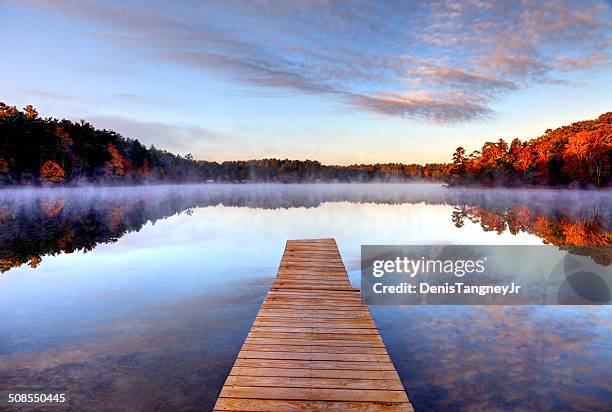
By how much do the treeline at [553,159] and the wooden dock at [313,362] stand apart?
83384 millimetres

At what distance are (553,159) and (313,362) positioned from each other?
310 ft

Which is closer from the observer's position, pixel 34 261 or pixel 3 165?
pixel 34 261

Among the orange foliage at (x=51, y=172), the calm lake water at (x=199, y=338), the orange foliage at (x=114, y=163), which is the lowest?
the calm lake water at (x=199, y=338)

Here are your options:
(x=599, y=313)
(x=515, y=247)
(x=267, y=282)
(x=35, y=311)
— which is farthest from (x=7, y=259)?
(x=515, y=247)

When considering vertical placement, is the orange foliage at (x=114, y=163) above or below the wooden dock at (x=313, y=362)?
above

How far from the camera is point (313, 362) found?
537 cm

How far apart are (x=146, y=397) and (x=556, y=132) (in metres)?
110

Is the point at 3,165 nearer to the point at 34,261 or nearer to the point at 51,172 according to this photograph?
the point at 51,172

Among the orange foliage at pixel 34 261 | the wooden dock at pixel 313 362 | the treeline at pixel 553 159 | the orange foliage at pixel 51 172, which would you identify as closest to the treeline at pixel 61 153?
the orange foliage at pixel 51 172

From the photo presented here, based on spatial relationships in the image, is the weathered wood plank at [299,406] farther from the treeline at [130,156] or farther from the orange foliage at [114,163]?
the orange foliage at [114,163]

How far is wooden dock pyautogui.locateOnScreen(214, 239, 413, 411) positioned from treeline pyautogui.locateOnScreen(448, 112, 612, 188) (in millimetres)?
83384

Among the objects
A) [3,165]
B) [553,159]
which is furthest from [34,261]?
[553,159]

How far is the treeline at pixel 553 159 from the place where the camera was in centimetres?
7275

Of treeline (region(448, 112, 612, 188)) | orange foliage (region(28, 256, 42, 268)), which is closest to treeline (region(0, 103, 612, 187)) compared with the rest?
treeline (region(448, 112, 612, 188))
